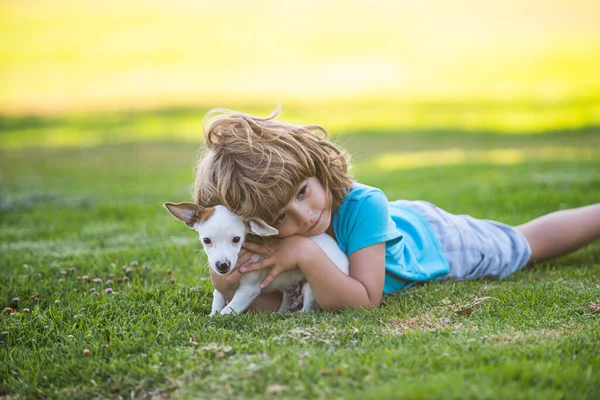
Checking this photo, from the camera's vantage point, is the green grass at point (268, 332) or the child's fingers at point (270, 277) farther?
the child's fingers at point (270, 277)

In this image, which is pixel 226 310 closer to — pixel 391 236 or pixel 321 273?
pixel 321 273

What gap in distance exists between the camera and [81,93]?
27344 mm

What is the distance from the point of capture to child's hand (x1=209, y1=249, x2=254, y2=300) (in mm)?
4227

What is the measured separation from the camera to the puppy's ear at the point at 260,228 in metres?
4.03

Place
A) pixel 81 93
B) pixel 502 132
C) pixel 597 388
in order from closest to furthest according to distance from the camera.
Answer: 1. pixel 597 388
2. pixel 502 132
3. pixel 81 93

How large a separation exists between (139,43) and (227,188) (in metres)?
29.8

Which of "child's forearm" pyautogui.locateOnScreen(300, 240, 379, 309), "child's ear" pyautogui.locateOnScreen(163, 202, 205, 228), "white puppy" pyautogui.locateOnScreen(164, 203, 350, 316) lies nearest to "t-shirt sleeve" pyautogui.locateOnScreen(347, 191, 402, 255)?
"white puppy" pyautogui.locateOnScreen(164, 203, 350, 316)

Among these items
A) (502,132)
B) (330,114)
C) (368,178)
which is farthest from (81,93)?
(368,178)

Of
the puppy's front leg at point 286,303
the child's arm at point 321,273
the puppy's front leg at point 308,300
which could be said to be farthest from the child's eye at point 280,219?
the puppy's front leg at point 286,303

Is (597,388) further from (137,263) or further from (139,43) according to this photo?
(139,43)

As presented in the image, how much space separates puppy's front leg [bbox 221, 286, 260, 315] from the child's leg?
243cm

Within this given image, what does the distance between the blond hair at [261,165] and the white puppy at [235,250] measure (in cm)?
12

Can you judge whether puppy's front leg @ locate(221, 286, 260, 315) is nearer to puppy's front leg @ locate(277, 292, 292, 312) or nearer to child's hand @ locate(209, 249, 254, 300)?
child's hand @ locate(209, 249, 254, 300)

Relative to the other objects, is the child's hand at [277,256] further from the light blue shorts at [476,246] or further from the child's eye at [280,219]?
the light blue shorts at [476,246]
